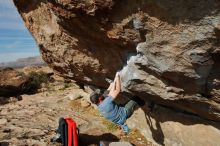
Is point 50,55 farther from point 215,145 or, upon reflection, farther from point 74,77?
point 215,145

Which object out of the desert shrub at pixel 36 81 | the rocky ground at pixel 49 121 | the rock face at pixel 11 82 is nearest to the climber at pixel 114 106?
the rocky ground at pixel 49 121

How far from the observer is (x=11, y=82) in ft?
58.1

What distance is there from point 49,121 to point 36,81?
283 inches

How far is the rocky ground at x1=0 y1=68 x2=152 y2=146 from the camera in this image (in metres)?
9.56

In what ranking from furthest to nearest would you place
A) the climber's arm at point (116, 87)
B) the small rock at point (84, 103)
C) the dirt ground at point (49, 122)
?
1. the small rock at point (84, 103)
2. the dirt ground at point (49, 122)
3. the climber's arm at point (116, 87)

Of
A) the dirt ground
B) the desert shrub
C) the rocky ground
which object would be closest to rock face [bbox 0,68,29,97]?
the desert shrub

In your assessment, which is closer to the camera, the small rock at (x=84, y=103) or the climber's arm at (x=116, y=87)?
the climber's arm at (x=116, y=87)

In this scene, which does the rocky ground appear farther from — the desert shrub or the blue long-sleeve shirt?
the desert shrub

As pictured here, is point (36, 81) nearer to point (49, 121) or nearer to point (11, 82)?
point (11, 82)

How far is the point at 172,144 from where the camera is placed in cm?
782

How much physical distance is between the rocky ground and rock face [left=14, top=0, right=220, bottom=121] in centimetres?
228

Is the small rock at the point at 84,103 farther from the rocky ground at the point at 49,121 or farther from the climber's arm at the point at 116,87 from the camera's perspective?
the climber's arm at the point at 116,87

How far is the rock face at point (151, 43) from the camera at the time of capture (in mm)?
5066

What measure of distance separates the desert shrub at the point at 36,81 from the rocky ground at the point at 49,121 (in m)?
2.11
